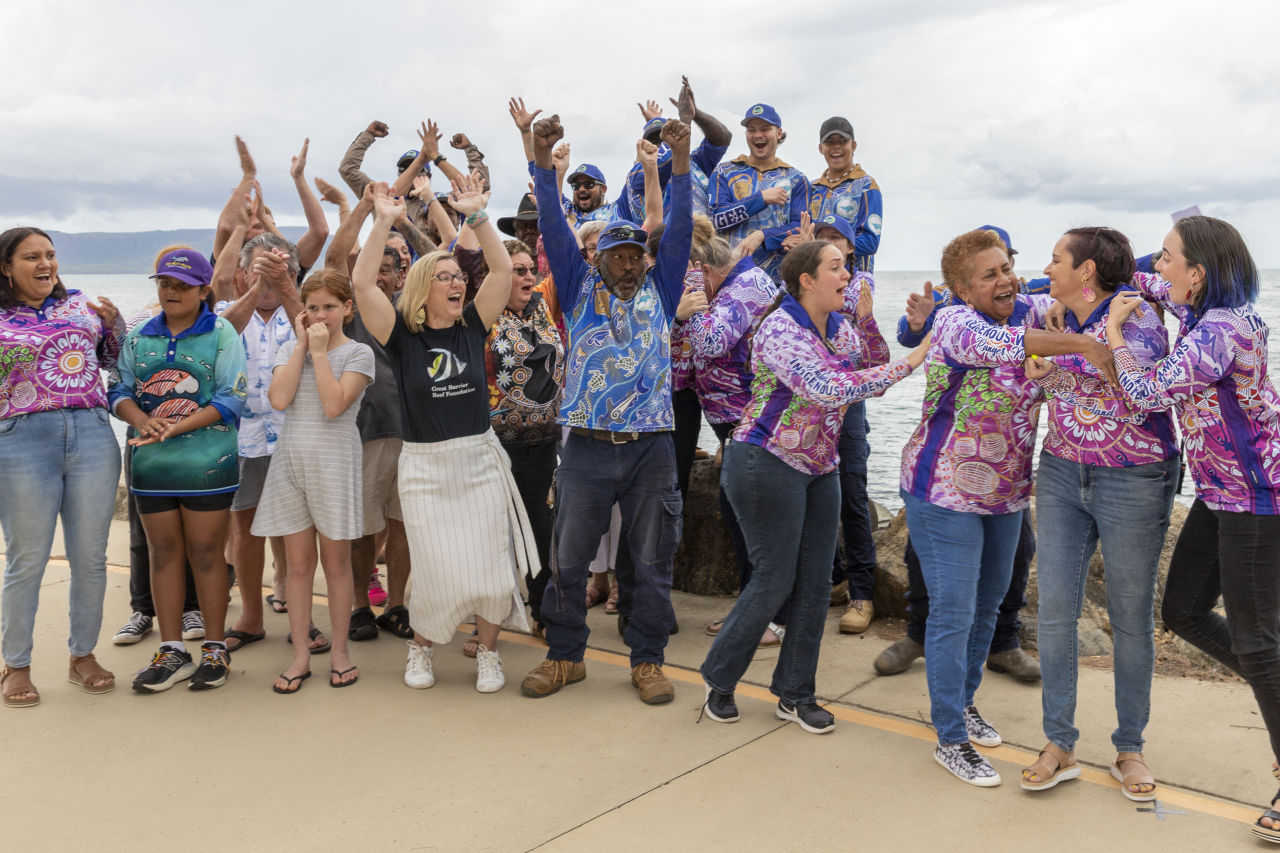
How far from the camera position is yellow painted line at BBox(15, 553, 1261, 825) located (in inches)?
145

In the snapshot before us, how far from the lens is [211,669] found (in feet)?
16.4

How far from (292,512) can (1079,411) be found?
353 cm

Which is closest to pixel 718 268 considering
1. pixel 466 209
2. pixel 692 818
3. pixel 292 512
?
pixel 466 209

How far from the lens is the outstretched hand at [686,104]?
4844mm

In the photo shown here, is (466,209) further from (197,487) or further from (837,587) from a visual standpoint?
(837,587)

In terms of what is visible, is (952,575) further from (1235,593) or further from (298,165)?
(298,165)

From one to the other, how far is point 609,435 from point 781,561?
978mm

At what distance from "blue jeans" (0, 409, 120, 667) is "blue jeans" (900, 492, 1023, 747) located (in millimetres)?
3718

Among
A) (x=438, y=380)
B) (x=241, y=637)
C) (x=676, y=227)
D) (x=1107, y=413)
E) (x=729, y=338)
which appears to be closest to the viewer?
(x=1107, y=413)

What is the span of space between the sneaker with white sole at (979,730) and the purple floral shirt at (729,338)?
1.85m

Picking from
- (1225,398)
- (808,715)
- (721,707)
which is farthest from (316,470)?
(1225,398)

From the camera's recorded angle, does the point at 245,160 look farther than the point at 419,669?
Yes

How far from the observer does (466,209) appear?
480 centimetres

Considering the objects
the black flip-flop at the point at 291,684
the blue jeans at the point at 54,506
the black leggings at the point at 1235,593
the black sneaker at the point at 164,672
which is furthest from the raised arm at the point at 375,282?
the black leggings at the point at 1235,593
